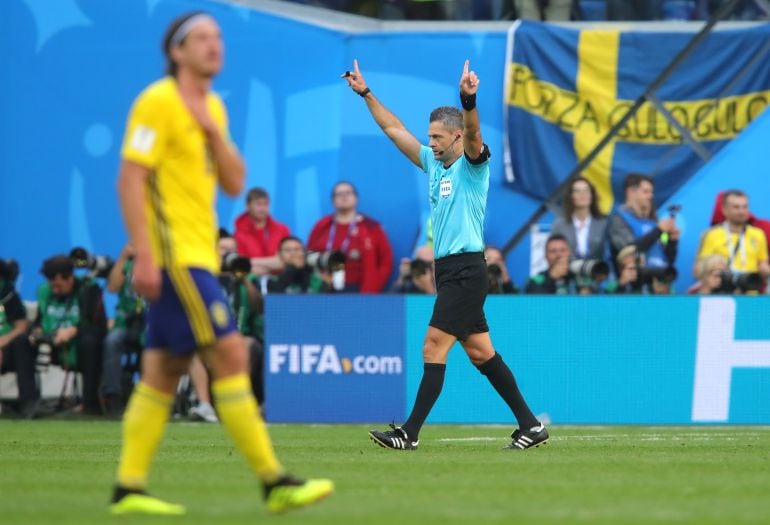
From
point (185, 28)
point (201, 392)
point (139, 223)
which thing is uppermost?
point (185, 28)

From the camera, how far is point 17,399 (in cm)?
1770

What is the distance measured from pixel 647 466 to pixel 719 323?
6.29 metres

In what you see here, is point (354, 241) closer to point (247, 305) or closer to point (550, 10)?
point (247, 305)

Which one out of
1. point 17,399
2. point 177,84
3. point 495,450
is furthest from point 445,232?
point 17,399

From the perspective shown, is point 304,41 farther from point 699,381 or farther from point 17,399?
point 699,381

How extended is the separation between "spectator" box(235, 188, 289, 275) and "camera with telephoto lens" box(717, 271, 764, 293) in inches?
190

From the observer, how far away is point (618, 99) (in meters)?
18.8

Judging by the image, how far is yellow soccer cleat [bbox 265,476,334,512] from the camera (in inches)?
270

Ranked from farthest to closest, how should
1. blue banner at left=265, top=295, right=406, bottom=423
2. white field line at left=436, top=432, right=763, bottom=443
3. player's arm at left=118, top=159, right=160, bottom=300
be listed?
blue banner at left=265, top=295, right=406, bottom=423, white field line at left=436, top=432, right=763, bottom=443, player's arm at left=118, top=159, right=160, bottom=300

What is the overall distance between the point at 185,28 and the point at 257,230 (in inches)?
444

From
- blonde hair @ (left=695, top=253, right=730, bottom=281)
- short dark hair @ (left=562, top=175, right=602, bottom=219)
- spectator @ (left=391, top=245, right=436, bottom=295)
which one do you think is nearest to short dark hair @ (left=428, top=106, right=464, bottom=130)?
spectator @ (left=391, top=245, right=436, bottom=295)

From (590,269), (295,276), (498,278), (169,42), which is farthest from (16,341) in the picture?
(169,42)

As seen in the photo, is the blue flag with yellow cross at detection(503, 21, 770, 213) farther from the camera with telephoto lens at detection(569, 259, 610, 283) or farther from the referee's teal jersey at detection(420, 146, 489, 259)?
the referee's teal jersey at detection(420, 146, 489, 259)

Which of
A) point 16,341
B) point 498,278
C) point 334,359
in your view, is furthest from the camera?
point 16,341
